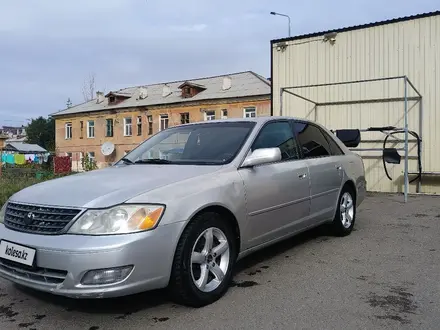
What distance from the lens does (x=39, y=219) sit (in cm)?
315

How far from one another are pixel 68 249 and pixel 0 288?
1624 millimetres

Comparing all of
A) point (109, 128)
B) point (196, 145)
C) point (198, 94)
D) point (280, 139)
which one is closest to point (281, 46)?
point (280, 139)

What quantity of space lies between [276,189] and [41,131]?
7085 cm

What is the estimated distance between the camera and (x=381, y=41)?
1110 cm

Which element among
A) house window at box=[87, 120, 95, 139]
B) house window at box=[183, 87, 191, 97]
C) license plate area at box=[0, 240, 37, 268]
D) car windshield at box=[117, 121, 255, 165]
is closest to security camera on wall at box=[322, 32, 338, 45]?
car windshield at box=[117, 121, 255, 165]

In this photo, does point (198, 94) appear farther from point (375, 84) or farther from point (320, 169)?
point (320, 169)

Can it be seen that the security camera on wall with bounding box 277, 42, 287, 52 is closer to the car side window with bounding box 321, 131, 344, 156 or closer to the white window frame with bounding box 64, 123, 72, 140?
the car side window with bounding box 321, 131, 344, 156

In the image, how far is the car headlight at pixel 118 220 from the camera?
2.98m

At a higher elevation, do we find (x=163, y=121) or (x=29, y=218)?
(x=163, y=121)

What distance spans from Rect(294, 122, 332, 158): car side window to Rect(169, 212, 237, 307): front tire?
1.81m

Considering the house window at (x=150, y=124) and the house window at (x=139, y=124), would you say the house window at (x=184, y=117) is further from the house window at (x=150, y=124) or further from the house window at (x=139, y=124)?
the house window at (x=139, y=124)

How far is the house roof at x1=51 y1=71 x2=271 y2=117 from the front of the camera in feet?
105

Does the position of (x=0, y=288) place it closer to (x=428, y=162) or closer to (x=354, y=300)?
(x=354, y=300)

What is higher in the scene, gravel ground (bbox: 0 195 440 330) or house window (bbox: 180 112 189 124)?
house window (bbox: 180 112 189 124)
